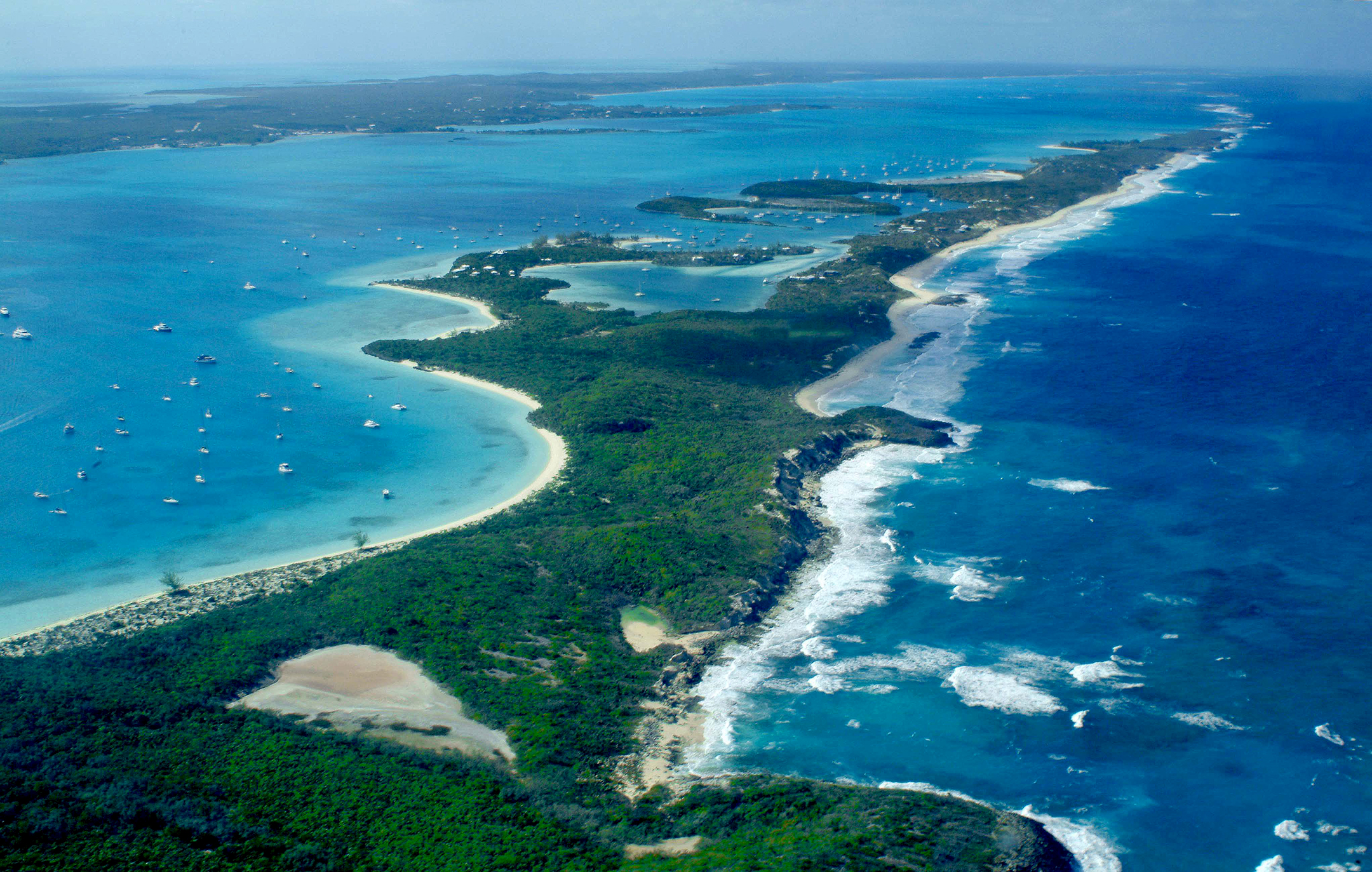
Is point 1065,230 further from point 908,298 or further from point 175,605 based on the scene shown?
point 175,605

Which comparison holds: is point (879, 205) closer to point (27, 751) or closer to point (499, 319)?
point (499, 319)

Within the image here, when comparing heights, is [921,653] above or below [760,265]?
below

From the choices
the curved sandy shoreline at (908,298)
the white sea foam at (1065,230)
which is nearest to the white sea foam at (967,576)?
the curved sandy shoreline at (908,298)

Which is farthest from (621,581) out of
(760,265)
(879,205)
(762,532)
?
(879,205)

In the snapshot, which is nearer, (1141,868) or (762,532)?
(1141,868)

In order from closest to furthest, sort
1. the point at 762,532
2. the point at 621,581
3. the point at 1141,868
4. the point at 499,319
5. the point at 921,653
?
the point at 1141,868 < the point at 921,653 < the point at 621,581 < the point at 762,532 < the point at 499,319

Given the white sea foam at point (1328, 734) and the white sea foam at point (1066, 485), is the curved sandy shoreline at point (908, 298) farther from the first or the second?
the white sea foam at point (1328, 734)

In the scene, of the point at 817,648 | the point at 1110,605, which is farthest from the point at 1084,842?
the point at 1110,605
